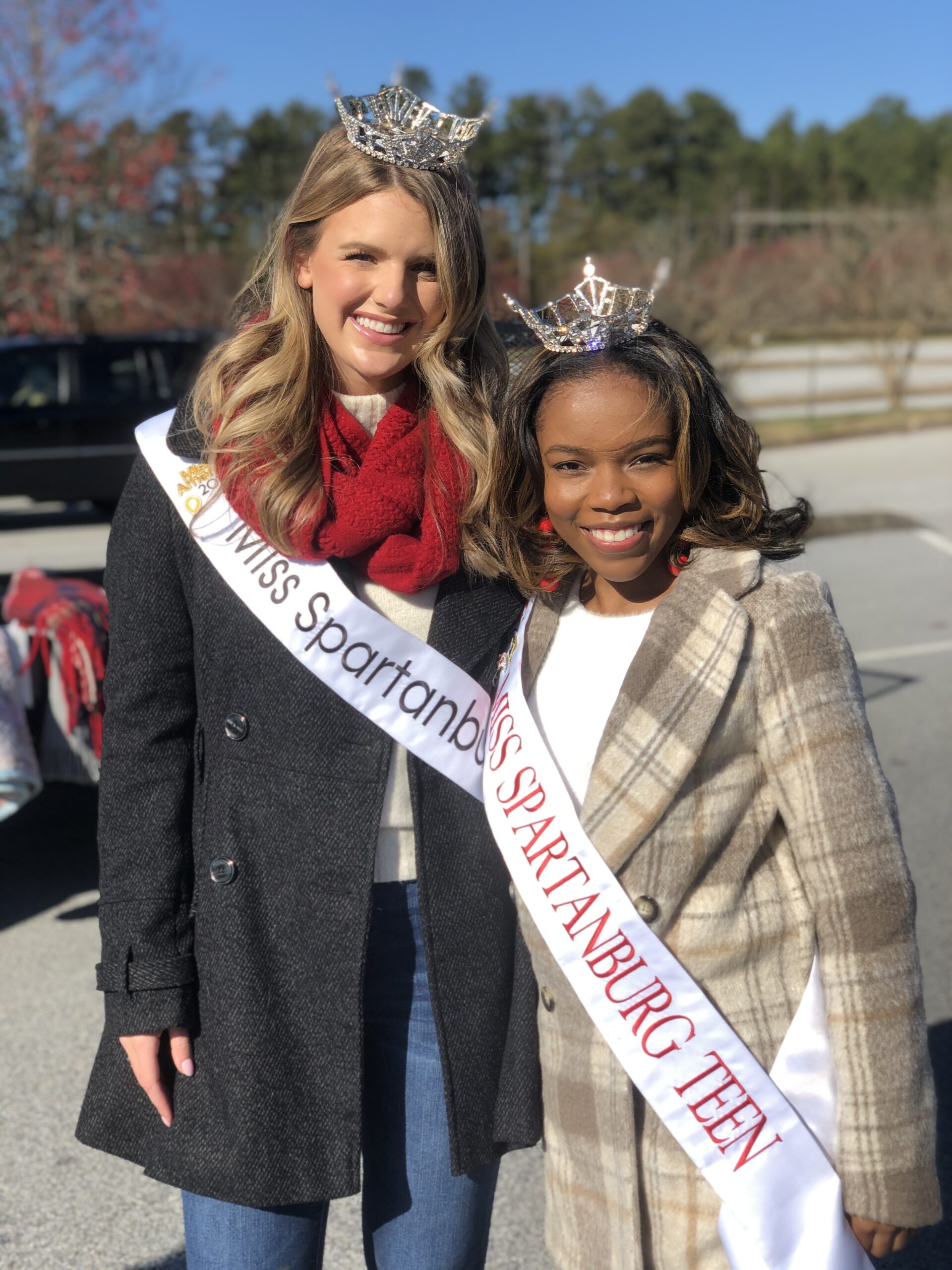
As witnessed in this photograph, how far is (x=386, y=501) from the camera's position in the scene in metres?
1.59

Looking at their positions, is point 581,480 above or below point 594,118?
below

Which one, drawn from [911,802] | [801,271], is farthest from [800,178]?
[911,802]

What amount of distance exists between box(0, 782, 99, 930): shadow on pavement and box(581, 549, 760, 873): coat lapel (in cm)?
298

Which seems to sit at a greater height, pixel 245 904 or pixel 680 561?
pixel 680 561

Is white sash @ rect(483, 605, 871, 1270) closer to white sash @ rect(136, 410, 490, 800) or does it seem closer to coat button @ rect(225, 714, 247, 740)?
Answer: white sash @ rect(136, 410, 490, 800)

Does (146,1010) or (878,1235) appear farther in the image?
(146,1010)

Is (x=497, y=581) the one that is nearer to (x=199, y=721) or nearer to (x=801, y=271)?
(x=199, y=721)

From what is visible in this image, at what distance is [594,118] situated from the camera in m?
59.0

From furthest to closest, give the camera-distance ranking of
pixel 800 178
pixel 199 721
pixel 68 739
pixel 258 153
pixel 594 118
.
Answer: pixel 800 178 → pixel 594 118 → pixel 258 153 → pixel 68 739 → pixel 199 721

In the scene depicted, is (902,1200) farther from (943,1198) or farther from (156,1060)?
(943,1198)

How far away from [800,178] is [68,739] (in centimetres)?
6755

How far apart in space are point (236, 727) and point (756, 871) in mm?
652

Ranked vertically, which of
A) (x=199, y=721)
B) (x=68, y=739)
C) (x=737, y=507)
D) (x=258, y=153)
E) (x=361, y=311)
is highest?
(x=258, y=153)

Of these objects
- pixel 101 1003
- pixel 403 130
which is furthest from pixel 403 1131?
pixel 101 1003
